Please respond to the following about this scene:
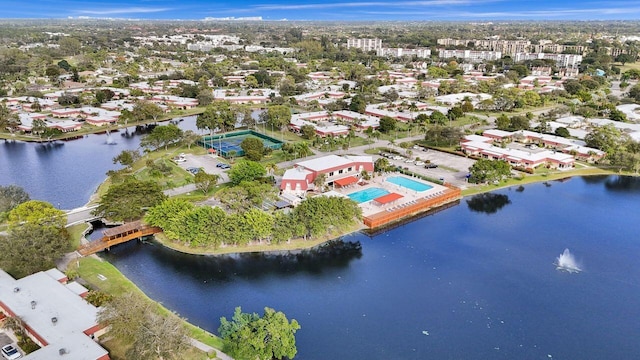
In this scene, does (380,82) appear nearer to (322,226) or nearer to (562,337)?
(322,226)

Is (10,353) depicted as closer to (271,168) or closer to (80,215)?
(80,215)

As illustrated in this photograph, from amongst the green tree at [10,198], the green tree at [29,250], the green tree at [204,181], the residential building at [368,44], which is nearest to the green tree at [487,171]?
the green tree at [204,181]

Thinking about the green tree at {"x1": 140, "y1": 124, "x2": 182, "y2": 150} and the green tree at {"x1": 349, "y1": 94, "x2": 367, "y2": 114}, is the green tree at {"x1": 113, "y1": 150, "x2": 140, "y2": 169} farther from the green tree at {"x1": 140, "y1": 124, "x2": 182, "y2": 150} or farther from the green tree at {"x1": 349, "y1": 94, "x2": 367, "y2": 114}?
the green tree at {"x1": 349, "y1": 94, "x2": 367, "y2": 114}

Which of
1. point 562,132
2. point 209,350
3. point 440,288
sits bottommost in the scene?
point 440,288

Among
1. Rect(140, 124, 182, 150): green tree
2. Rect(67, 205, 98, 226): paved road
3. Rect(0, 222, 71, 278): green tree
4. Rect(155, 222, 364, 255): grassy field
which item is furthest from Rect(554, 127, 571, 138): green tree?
Rect(0, 222, 71, 278): green tree

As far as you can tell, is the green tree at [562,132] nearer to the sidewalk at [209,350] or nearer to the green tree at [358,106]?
the green tree at [358,106]

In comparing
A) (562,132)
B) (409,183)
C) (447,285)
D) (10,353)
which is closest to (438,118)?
(562,132)
